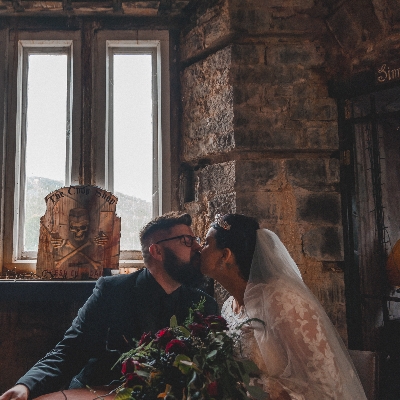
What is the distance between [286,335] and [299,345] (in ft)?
0.22

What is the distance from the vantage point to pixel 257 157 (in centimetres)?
301

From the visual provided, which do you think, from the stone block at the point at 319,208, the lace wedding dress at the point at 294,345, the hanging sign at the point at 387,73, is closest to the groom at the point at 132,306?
the lace wedding dress at the point at 294,345

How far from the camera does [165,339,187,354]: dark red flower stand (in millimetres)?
1450

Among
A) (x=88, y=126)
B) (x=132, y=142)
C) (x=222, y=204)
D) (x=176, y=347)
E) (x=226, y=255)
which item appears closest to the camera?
(x=176, y=347)

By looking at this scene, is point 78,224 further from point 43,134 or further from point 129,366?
point 129,366

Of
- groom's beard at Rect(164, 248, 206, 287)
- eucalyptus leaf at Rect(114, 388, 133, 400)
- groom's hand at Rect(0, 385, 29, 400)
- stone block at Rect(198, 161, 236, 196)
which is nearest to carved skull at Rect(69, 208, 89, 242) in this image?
groom's beard at Rect(164, 248, 206, 287)

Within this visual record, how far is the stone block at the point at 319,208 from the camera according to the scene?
2.94 meters

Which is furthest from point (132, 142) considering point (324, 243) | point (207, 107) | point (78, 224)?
point (324, 243)

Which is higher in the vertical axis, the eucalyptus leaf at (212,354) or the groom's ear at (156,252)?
the groom's ear at (156,252)

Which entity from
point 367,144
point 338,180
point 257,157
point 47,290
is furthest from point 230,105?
point 47,290

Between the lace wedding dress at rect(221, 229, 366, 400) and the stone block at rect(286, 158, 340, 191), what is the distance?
3.56ft

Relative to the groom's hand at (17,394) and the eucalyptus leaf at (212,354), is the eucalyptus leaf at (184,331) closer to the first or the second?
the eucalyptus leaf at (212,354)

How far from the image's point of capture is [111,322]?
2584mm

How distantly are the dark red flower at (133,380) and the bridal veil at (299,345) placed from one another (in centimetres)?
67
